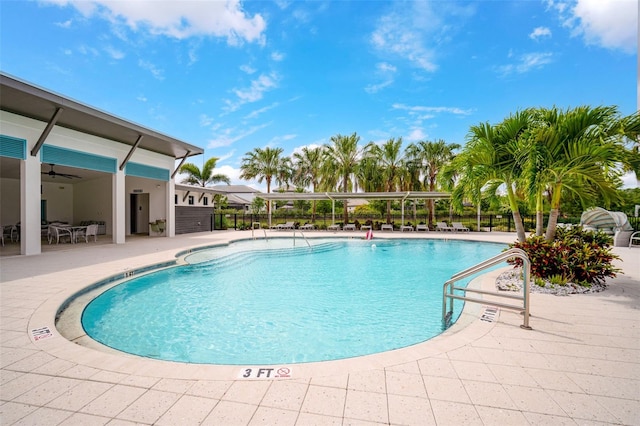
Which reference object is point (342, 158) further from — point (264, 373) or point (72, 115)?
point (264, 373)

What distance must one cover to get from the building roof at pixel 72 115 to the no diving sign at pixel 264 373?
946 centimetres

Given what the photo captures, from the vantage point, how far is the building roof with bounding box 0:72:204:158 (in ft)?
24.8

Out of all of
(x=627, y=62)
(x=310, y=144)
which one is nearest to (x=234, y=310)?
(x=627, y=62)

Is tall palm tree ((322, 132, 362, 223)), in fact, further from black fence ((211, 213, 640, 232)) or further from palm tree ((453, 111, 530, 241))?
palm tree ((453, 111, 530, 241))

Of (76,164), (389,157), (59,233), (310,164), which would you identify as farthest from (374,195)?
(59,233)

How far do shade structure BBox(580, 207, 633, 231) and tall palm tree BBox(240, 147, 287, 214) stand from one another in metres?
22.3

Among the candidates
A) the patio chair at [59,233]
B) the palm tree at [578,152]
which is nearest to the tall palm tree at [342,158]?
the patio chair at [59,233]

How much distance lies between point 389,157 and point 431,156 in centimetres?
351

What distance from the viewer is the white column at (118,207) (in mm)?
12289

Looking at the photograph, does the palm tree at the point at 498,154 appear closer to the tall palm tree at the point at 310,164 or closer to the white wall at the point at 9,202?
the tall palm tree at the point at 310,164

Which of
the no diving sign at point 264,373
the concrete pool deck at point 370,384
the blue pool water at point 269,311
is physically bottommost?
the blue pool water at point 269,311

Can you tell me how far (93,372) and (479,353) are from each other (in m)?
3.71

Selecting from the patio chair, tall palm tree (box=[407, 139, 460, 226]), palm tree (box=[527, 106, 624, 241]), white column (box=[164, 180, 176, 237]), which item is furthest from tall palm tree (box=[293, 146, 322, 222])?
palm tree (box=[527, 106, 624, 241])

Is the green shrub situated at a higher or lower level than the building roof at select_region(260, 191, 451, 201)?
lower
